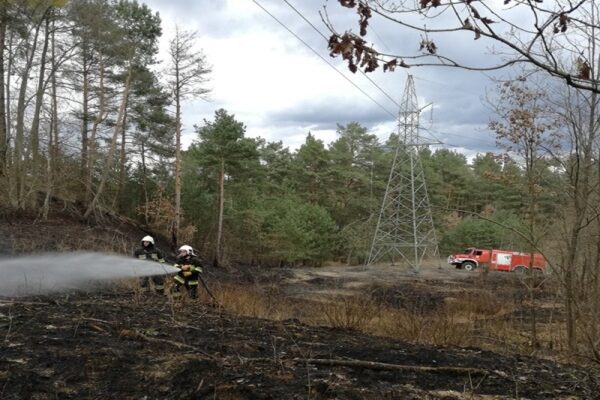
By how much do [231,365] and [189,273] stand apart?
5799 mm

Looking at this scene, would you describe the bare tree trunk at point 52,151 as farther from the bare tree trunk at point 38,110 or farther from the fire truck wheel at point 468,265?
the fire truck wheel at point 468,265

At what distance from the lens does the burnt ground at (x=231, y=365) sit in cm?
420

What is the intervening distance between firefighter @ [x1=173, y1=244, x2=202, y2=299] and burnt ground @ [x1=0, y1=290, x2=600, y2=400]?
3254mm

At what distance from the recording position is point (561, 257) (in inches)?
336

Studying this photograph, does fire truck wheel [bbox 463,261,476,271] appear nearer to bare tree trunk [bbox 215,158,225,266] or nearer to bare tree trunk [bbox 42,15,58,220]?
bare tree trunk [bbox 215,158,225,266]

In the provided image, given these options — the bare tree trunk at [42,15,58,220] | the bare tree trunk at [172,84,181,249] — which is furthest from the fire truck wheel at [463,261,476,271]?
the bare tree trunk at [42,15,58,220]

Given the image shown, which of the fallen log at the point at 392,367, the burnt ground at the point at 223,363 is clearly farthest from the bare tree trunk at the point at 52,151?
the fallen log at the point at 392,367

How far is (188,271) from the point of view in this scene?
→ 1046 cm

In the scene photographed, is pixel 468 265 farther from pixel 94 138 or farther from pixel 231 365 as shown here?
pixel 231 365

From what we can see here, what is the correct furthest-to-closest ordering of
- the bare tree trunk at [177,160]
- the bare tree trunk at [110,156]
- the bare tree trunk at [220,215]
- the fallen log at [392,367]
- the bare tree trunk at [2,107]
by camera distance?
the bare tree trunk at [220,215] → the bare tree trunk at [177,160] → the bare tree trunk at [110,156] → the bare tree trunk at [2,107] → the fallen log at [392,367]

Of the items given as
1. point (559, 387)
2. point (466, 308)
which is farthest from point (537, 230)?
point (466, 308)

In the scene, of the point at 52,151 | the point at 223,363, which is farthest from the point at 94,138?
the point at 223,363

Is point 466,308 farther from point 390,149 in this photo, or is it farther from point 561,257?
point 390,149

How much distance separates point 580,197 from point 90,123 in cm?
2590
